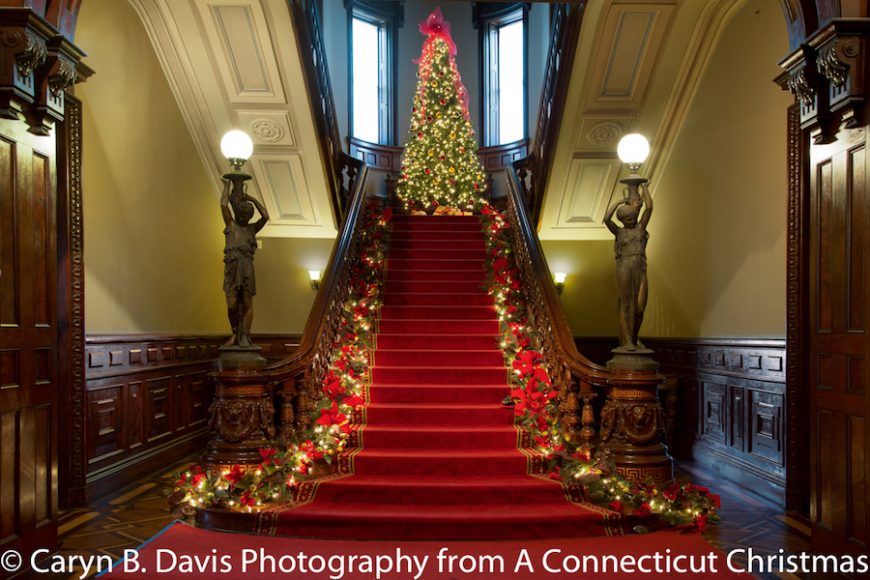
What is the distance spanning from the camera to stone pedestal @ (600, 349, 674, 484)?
176 inches

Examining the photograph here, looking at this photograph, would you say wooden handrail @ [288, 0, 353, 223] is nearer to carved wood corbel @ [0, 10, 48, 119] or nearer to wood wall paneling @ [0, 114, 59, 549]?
carved wood corbel @ [0, 10, 48, 119]

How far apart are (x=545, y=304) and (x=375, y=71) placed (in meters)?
8.31

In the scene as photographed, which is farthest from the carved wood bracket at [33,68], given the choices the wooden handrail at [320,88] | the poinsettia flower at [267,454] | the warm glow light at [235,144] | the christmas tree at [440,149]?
the christmas tree at [440,149]

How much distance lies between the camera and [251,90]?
22.8 feet

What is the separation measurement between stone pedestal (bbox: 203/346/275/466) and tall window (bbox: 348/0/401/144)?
27.2ft

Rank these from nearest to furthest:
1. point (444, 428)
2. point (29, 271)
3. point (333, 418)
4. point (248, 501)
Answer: point (29, 271) < point (248, 501) < point (333, 418) < point (444, 428)

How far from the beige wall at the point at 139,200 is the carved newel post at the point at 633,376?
3.99m

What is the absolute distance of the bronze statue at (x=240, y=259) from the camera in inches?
180

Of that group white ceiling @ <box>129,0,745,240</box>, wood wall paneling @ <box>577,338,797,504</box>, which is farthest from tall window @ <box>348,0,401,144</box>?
wood wall paneling @ <box>577,338,797,504</box>

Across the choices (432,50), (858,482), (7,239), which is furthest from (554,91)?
(7,239)

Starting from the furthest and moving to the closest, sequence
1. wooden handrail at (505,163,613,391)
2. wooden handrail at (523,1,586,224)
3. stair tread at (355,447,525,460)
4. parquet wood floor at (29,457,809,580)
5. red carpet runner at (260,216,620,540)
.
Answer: wooden handrail at (523,1,586,224)
wooden handrail at (505,163,613,391)
stair tread at (355,447,525,460)
red carpet runner at (260,216,620,540)
parquet wood floor at (29,457,809,580)

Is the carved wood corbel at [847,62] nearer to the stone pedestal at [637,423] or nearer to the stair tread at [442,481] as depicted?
the stone pedestal at [637,423]

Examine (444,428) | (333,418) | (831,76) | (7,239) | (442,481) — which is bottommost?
(442,481)

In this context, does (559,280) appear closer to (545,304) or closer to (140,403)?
(545,304)
